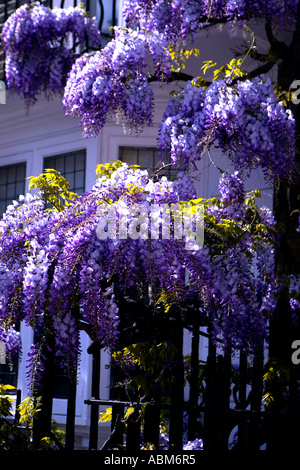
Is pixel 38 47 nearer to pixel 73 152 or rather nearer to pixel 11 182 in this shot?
pixel 73 152

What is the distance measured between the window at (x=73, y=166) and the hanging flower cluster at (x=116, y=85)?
1659 mm

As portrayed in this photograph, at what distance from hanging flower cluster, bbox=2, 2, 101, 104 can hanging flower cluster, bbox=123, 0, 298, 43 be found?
64cm

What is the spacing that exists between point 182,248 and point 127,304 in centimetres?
43

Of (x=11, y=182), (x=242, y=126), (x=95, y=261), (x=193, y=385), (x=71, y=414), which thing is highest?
(x=11, y=182)

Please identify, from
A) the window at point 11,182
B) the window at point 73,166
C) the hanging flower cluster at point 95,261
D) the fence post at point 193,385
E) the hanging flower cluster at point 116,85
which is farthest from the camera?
the window at point 11,182

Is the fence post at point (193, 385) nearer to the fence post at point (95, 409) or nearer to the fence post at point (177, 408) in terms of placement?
the fence post at point (177, 408)

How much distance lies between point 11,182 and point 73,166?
0.94m

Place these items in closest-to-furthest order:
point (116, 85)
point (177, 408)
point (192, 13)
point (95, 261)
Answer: point (177, 408), point (95, 261), point (116, 85), point (192, 13)

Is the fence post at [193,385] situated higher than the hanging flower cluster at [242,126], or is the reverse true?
the hanging flower cluster at [242,126]

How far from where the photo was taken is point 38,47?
22.6ft

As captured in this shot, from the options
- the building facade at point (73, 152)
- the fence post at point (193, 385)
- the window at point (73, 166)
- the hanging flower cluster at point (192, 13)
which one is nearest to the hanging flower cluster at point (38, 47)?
the building facade at point (73, 152)

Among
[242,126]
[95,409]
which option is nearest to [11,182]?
[242,126]

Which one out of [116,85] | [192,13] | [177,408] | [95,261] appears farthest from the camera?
[192,13]

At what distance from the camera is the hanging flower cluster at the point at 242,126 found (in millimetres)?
5266
